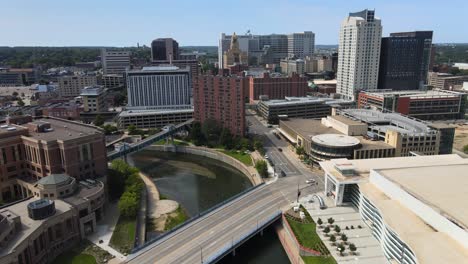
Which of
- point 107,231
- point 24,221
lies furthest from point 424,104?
point 24,221

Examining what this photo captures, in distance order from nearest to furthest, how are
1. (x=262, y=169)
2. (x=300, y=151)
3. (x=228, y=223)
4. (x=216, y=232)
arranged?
(x=216, y=232), (x=228, y=223), (x=262, y=169), (x=300, y=151)

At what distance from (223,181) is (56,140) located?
155 feet

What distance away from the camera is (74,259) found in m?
60.4

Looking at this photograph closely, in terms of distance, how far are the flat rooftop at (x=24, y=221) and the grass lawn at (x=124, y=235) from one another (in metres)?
10.1

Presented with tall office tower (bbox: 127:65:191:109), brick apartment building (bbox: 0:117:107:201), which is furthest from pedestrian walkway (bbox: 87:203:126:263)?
tall office tower (bbox: 127:65:191:109)

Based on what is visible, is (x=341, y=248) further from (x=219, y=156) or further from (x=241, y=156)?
(x=219, y=156)

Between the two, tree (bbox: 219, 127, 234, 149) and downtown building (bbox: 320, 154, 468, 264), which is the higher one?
downtown building (bbox: 320, 154, 468, 264)

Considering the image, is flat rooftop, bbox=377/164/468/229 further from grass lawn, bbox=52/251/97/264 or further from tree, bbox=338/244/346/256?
grass lawn, bbox=52/251/97/264

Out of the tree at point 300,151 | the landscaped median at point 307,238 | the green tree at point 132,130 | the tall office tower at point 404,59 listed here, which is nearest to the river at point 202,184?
the landscaped median at point 307,238

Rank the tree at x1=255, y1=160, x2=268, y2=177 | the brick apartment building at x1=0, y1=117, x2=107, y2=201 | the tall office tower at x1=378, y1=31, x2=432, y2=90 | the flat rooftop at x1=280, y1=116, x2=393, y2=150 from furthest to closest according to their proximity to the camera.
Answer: the tall office tower at x1=378, y1=31, x2=432, y2=90 → the flat rooftop at x1=280, y1=116, x2=393, y2=150 → the tree at x1=255, y1=160, x2=268, y2=177 → the brick apartment building at x1=0, y1=117, x2=107, y2=201

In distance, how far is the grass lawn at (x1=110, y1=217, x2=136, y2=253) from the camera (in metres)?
62.5

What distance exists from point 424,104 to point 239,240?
138 meters

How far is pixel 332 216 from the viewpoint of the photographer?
7481cm

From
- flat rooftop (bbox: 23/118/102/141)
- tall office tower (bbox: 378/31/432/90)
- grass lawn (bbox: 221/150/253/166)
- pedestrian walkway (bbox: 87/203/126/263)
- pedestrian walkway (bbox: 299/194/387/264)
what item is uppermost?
tall office tower (bbox: 378/31/432/90)
